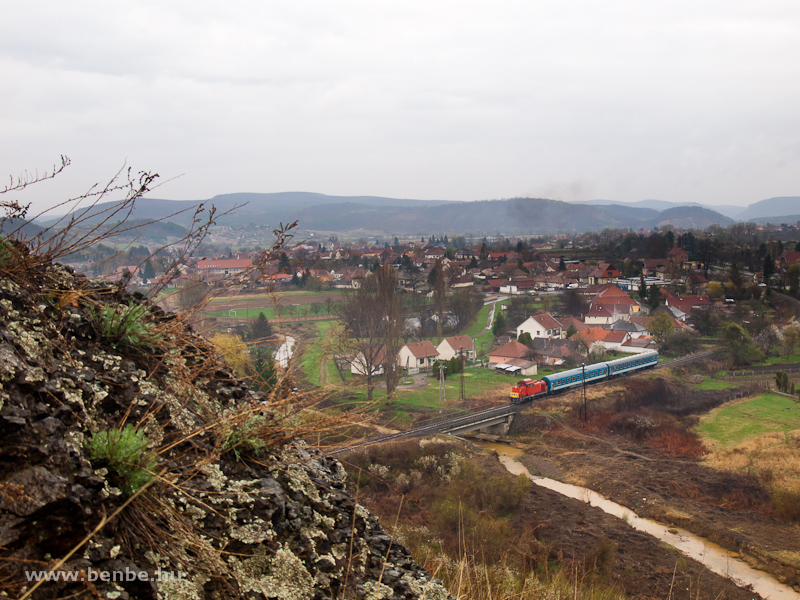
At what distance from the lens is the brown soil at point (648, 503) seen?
14688 mm

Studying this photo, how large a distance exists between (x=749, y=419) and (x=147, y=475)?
31.4 metres

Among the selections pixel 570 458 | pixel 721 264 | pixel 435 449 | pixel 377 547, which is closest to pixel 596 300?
pixel 721 264

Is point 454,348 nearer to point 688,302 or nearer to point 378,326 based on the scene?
point 378,326

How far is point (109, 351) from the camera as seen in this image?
2791mm

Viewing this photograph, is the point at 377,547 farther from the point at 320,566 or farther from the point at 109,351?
the point at 109,351

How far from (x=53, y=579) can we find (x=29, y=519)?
206 mm

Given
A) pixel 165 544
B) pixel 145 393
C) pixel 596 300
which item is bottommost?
pixel 596 300

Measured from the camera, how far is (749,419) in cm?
2702

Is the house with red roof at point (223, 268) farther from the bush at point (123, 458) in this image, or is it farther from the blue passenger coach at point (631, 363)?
the blue passenger coach at point (631, 363)

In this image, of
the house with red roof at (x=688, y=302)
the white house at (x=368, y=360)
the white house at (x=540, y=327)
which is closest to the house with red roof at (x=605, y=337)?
the white house at (x=540, y=327)

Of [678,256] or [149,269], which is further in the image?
[678,256]

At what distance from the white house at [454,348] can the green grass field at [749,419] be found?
1612cm

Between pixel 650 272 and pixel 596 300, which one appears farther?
pixel 650 272

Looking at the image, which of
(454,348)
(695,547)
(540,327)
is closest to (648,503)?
(695,547)
